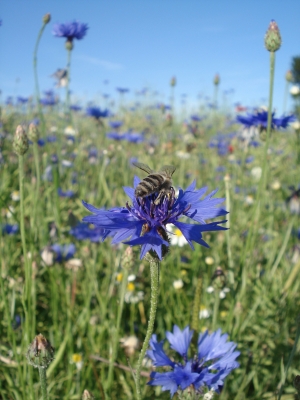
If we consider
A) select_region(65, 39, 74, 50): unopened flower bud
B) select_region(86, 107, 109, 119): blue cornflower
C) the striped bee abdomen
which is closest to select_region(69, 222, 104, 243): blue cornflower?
the striped bee abdomen

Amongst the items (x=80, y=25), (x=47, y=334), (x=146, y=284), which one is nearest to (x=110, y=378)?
(x=47, y=334)

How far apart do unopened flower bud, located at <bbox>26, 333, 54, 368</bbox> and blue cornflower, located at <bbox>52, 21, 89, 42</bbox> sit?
2.36 metres

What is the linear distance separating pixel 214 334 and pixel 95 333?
73cm

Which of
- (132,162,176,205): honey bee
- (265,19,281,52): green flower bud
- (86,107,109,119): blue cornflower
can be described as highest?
(86,107,109,119): blue cornflower

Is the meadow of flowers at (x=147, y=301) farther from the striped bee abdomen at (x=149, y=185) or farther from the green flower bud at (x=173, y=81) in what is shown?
the green flower bud at (x=173, y=81)

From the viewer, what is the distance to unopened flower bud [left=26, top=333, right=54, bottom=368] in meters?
0.86

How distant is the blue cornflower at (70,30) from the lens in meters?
2.66

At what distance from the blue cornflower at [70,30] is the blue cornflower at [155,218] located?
212 cm

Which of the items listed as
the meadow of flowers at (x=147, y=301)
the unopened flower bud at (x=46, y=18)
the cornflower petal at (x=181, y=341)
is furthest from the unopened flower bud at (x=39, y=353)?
the unopened flower bud at (x=46, y=18)

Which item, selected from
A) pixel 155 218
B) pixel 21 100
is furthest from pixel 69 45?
pixel 21 100

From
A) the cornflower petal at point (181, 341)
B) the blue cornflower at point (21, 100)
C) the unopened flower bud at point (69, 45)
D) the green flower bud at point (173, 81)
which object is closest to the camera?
the cornflower petal at point (181, 341)

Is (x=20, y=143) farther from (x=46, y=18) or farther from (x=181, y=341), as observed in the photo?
(x=46, y=18)

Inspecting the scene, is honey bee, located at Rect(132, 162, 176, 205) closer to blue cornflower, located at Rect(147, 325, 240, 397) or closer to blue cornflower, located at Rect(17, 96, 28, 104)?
blue cornflower, located at Rect(147, 325, 240, 397)

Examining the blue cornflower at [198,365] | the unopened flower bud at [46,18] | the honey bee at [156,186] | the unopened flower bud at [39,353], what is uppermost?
the unopened flower bud at [46,18]
